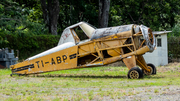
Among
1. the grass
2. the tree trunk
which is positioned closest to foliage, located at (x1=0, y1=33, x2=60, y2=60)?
the tree trunk

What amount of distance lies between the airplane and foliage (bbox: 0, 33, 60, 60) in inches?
400

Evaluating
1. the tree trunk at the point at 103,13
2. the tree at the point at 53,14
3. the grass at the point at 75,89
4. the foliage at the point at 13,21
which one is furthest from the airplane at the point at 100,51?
the tree at the point at 53,14

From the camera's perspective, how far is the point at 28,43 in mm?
26438

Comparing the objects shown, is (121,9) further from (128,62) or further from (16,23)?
(128,62)

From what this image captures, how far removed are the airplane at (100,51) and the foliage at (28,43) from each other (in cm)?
1016

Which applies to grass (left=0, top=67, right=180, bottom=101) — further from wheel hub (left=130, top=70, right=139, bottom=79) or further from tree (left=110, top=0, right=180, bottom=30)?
tree (left=110, top=0, right=180, bottom=30)

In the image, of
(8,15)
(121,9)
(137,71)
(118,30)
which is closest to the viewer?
(137,71)

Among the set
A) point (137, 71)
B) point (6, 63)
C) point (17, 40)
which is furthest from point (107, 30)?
point (17, 40)

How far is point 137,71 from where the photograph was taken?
12.6 metres

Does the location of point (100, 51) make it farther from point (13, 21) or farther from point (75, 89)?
point (13, 21)

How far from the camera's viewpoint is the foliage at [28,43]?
2526 cm

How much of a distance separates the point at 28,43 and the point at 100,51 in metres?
14.0

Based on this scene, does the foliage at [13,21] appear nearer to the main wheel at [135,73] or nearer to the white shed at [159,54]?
the white shed at [159,54]

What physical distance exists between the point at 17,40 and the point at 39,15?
16146 mm
